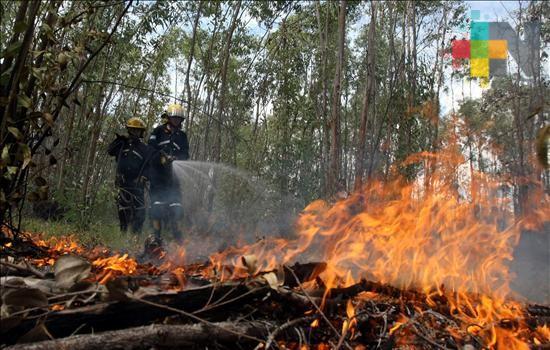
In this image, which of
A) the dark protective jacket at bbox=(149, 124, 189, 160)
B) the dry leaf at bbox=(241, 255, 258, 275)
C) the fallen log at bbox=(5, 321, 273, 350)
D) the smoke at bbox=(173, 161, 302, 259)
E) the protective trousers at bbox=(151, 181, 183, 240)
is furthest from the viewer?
the smoke at bbox=(173, 161, 302, 259)

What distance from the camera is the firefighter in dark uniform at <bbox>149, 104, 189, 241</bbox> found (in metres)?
6.57

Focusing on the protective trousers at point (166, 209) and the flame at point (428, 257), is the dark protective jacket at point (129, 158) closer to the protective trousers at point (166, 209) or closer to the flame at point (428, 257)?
the protective trousers at point (166, 209)

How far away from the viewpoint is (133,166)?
761 cm

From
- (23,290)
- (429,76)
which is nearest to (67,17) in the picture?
(23,290)

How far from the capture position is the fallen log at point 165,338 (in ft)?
4.61

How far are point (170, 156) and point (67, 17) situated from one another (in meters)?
4.18

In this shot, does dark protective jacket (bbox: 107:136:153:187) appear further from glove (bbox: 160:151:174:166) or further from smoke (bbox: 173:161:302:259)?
smoke (bbox: 173:161:302:259)

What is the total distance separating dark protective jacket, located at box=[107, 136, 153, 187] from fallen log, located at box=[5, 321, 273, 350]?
6.14m

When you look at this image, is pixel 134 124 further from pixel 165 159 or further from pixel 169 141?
pixel 165 159

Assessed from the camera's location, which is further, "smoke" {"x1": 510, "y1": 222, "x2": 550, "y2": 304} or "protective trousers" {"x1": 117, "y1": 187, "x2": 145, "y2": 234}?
"protective trousers" {"x1": 117, "y1": 187, "x2": 145, "y2": 234}

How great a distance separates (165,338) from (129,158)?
6.50 meters

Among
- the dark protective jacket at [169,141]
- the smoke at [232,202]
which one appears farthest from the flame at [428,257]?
the smoke at [232,202]

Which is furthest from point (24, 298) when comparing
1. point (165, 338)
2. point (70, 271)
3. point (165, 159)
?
point (165, 159)

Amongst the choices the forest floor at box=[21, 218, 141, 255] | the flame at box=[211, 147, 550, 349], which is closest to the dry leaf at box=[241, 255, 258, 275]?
the flame at box=[211, 147, 550, 349]
